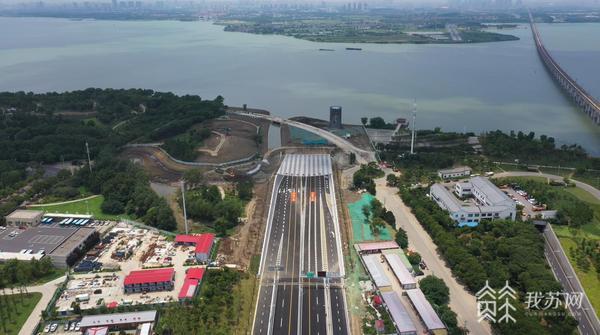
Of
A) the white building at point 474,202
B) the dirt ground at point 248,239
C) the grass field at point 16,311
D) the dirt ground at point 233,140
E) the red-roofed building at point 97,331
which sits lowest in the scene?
the grass field at point 16,311

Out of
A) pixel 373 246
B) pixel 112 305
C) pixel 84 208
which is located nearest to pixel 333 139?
pixel 373 246

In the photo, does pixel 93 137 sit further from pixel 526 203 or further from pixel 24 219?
pixel 526 203

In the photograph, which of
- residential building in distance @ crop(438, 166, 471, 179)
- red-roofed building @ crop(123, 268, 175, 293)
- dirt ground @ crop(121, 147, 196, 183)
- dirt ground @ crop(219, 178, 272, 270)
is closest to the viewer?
red-roofed building @ crop(123, 268, 175, 293)

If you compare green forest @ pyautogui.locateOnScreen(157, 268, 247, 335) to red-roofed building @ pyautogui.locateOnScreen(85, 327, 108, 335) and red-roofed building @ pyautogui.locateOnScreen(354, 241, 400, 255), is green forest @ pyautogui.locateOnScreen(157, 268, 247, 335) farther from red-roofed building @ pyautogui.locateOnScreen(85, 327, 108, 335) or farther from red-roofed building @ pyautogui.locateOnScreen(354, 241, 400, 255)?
red-roofed building @ pyautogui.locateOnScreen(354, 241, 400, 255)

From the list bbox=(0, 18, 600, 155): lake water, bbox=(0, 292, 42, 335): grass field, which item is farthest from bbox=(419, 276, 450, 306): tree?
bbox=(0, 18, 600, 155): lake water

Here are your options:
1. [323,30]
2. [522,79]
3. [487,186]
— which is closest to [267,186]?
[487,186]

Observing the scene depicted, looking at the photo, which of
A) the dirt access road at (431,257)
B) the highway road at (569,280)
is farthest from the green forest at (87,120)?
the highway road at (569,280)

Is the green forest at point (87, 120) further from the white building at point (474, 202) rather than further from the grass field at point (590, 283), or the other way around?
the grass field at point (590, 283)
